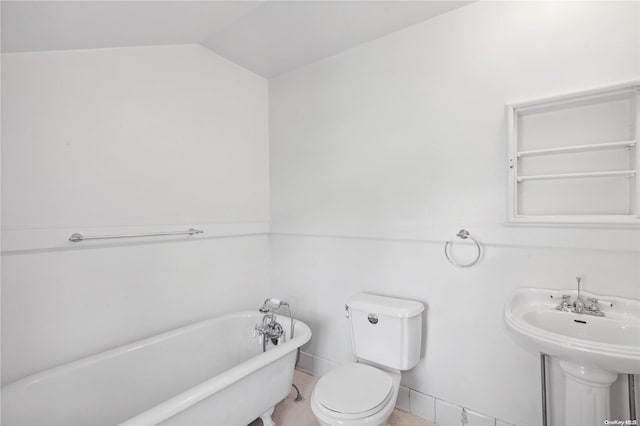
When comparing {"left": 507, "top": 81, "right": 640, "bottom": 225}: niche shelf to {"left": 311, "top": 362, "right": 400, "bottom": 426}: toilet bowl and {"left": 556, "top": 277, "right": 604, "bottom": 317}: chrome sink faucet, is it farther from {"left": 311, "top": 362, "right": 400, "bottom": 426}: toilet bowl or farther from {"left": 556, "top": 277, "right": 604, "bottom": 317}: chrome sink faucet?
{"left": 311, "top": 362, "right": 400, "bottom": 426}: toilet bowl

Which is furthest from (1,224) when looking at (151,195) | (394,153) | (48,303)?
(394,153)

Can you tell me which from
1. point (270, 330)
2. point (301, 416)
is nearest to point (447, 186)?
point (270, 330)

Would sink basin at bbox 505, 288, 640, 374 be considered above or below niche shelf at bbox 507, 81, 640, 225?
below

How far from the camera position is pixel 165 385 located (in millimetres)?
1769

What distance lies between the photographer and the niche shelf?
132 cm

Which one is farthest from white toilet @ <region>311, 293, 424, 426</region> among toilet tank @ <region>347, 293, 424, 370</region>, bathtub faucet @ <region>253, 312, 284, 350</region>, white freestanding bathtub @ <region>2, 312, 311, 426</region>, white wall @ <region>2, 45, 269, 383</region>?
white wall @ <region>2, 45, 269, 383</region>

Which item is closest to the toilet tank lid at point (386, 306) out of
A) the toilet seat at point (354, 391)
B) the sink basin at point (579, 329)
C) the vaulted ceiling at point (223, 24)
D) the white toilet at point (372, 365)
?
the white toilet at point (372, 365)

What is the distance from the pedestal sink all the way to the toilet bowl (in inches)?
26.5

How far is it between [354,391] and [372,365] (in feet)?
1.27

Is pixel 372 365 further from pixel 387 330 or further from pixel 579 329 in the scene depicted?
pixel 579 329

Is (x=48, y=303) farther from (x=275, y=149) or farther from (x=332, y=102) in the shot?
(x=332, y=102)

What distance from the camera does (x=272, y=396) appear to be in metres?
1.69

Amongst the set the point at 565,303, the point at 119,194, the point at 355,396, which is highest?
the point at 119,194

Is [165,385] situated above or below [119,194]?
below
